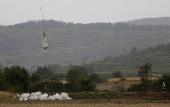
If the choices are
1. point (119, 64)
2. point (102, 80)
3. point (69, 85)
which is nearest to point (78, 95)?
point (69, 85)

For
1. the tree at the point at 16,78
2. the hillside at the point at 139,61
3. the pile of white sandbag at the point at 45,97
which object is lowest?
the hillside at the point at 139,61

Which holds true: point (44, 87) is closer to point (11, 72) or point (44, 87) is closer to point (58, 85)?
point (58, 85)

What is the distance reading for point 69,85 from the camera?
28.3 metres

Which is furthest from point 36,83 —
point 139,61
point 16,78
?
point 139,61

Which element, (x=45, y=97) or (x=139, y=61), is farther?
(x=139, y=61)

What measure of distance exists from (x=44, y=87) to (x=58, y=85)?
1454 mm

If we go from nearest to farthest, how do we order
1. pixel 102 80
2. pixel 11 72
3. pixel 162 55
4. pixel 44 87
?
pixel 44 87 < pixel 11 72 < pixel 102 80 < pixel 162 55

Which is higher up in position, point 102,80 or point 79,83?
point 79,83

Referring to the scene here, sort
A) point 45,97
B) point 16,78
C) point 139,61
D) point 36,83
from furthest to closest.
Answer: point 139,61 < point 16,78 < point 36,83 < point 45,97

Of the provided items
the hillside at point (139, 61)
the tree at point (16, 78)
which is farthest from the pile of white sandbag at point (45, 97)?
the hillside at point (139, 61)

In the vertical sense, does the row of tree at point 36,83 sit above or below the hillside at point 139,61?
above

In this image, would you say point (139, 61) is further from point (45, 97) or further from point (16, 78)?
point (45, 97)

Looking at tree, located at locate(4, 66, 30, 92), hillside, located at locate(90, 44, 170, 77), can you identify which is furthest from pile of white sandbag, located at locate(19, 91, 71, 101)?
hillside, located at locate(90, 44, 170, 77)

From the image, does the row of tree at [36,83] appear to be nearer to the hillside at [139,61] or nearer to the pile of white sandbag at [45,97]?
the pile of white sandbag at [45,97]
